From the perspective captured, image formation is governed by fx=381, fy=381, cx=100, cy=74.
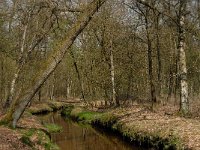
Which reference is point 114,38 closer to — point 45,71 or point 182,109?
point 182,109

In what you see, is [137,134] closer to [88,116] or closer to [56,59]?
[56,59]

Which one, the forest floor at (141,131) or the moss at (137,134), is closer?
the forest floor at (141,131)

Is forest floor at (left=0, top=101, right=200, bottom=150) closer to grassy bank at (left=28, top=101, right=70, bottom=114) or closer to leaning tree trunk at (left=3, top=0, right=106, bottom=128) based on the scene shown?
leaning tree trunk at (left=3, top=0, right=106, bottom=128)

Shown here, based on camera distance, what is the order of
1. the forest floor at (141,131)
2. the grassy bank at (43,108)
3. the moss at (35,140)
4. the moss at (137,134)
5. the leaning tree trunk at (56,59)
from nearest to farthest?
the forest floor at (141,131), the moss at (35,140), the moss at (137,134), the leaning tree trunk at (56,59), the grassy bank at (43,108)

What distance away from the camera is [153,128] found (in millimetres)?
20828

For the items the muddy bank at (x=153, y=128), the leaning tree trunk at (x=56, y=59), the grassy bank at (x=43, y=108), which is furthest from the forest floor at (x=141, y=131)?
the grassy bank at (x=43, y=108)

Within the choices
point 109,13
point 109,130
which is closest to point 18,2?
point 109,13

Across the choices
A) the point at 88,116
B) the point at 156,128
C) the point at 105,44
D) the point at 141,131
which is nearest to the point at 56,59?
the point at 156,128

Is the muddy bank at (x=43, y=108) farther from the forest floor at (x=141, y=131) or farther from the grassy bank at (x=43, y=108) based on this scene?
the forest floor at (x=141, y=131)

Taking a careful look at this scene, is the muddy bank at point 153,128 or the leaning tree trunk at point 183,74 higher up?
the leaning tree trunk at point 183,74

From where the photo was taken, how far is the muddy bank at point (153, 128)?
17125 mm

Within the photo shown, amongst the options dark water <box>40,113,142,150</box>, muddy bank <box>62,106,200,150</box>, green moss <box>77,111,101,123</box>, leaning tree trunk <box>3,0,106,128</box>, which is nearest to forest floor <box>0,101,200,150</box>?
muddy bank <box>62,106,200,150</box>

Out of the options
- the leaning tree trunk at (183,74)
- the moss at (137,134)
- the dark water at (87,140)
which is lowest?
the dark water at (87,140)

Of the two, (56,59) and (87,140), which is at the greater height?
(56,59)
